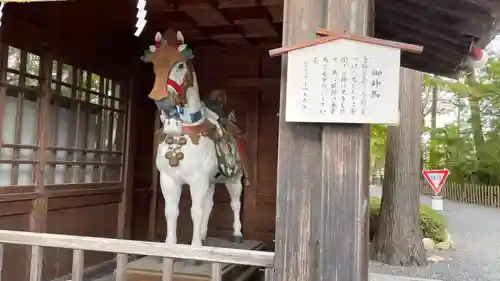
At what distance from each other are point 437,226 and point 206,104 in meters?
5.37

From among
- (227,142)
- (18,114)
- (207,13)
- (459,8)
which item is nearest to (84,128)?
(18,114)

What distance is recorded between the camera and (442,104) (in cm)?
2405

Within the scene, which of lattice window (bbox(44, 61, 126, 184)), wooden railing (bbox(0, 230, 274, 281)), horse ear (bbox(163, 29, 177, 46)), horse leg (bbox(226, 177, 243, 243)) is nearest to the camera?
wooden railing (bbox(0, 230, 274, 281))

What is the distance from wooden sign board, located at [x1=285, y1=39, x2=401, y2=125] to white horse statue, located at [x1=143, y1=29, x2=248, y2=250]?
1.63 meters

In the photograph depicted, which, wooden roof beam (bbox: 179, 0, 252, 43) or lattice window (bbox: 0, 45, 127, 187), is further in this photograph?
wooden roof beam (bbox: 179, 0, 252, 43)

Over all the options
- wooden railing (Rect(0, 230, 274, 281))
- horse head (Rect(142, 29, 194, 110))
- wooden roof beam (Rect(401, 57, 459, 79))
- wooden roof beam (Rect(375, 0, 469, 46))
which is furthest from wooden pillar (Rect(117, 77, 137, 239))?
wooden roof beam (Rect(375, 0, 469, 46))

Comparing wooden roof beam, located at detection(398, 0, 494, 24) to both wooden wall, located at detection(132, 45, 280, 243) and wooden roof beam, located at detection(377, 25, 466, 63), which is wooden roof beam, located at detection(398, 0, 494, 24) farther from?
wooden wall, located at detection(132, 45, 280, 243)

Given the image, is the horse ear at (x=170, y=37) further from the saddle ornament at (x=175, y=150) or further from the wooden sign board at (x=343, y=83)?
the wooden sign board at (x=343, y=83)

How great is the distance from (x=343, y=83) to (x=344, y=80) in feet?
0.05

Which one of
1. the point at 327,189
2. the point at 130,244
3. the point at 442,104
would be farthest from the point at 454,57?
the point at 442,104

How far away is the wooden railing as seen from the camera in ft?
7.03

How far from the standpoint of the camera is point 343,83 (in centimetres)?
205

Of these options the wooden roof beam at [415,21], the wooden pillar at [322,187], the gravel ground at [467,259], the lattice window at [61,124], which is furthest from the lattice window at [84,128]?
the gravel ground at [467,259]

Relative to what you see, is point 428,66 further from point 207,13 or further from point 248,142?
point 248,142
